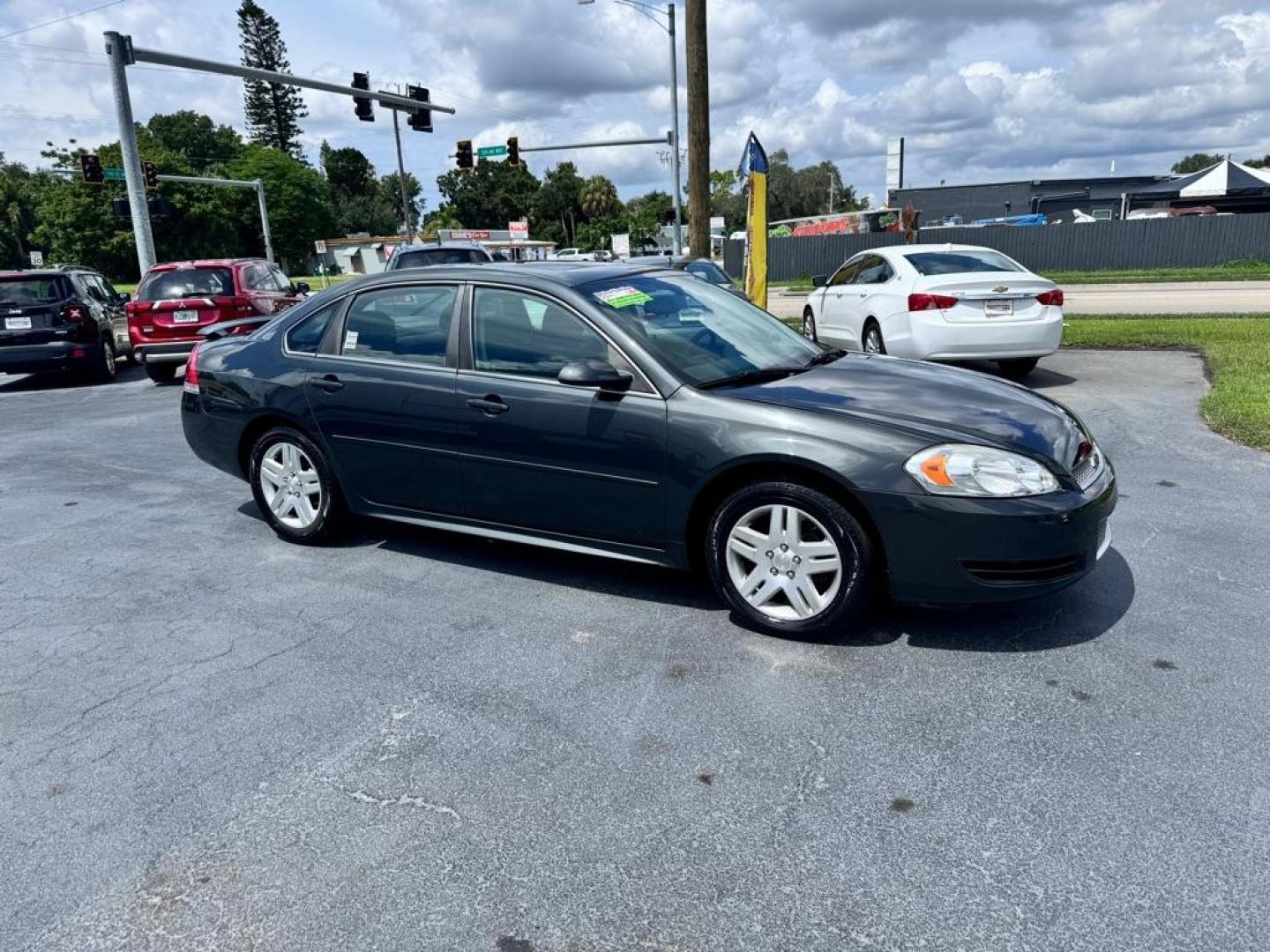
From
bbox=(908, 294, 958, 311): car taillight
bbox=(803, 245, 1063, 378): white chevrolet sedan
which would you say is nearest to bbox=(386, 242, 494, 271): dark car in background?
bbox=(803, 245, 1063, 378): white chevrolet sedan

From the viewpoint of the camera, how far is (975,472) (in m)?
3.65

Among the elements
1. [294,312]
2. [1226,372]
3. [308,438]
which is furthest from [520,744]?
[1226,372]

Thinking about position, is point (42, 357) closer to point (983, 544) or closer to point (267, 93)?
Answer: point (983, 544)

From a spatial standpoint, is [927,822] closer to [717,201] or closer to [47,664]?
[47,664]

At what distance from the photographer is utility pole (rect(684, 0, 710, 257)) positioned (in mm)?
15891

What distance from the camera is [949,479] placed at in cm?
364

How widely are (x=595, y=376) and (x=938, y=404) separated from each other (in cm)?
150

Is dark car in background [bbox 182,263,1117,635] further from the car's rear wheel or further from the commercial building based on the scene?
the commercial building

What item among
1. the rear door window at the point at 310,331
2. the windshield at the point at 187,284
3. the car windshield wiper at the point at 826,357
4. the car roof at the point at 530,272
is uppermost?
the windshield at the point at 187,284

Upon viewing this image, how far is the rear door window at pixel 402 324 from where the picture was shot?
4.80 m

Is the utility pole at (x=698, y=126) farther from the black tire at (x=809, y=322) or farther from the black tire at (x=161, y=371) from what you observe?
the black tire at (x=161, y=371)

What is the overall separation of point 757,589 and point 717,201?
10194cm

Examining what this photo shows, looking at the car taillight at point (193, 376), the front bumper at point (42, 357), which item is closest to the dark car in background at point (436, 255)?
the front bumper at point (42, 357)

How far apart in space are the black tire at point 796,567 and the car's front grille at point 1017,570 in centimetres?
40
